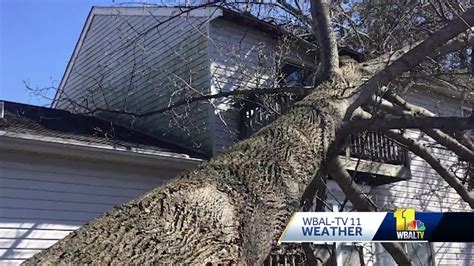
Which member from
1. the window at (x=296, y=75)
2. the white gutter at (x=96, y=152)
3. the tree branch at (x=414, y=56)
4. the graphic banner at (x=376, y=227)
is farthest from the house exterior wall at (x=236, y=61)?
the tree branch at (x=414, y=56)

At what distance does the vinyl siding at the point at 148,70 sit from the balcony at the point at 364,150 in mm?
862

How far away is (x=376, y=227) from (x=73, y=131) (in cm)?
533

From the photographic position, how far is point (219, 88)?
10453mm

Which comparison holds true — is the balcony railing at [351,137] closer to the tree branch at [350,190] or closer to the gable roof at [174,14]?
the gable roof at [174,14]

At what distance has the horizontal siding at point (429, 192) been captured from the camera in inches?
554

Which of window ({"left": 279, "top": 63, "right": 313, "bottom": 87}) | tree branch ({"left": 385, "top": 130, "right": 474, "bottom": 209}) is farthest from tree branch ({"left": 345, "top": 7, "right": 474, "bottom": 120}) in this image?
window ({"left": 279, "top": 63, "right": 313, "bottom": 87})

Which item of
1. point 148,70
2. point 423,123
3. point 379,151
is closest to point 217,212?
point 423,123

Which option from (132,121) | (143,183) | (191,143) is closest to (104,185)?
(143,183)

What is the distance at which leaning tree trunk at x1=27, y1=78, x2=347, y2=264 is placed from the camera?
2814 mm

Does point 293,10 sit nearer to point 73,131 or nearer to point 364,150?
point 364,150

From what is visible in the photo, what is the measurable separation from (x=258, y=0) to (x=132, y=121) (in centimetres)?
405

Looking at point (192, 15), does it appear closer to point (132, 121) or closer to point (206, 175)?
point (132, 121)

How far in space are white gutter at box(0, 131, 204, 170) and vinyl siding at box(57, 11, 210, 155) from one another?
1444 millimetres

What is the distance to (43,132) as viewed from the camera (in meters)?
9.27
